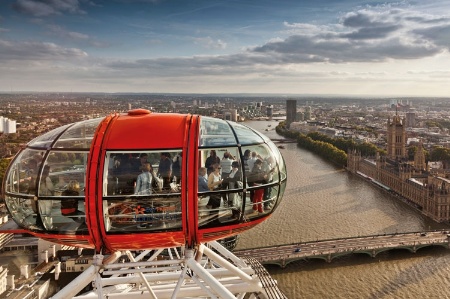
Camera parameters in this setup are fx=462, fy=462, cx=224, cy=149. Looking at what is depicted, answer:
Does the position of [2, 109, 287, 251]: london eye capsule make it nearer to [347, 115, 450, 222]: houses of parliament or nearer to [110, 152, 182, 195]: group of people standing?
[110, 152, 182, 195]: group of people standing

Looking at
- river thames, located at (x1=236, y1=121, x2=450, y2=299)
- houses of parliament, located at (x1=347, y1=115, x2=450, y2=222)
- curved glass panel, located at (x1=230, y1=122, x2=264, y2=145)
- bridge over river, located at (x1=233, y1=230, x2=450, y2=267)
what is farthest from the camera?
houses of parliament, located at (x1=347, y1=115, x2=450, y2=222)

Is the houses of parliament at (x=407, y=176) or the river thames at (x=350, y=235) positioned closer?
the river thames at (x=350, y=235)

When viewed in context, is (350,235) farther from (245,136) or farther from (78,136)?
(78,136)

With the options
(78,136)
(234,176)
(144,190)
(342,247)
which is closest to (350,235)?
(342,247)

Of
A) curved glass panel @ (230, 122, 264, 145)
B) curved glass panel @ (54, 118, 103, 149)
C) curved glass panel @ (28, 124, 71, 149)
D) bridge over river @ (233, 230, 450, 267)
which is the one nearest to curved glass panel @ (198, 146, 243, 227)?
curved glass panel @ (230, 122, 264, 145)

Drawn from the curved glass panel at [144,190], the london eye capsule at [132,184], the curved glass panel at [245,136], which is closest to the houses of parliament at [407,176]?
the curved glass panel at [245,136]

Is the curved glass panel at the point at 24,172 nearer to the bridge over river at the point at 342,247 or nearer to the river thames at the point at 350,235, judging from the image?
the river thames at the point at 350,235

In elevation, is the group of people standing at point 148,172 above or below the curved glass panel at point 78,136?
below
